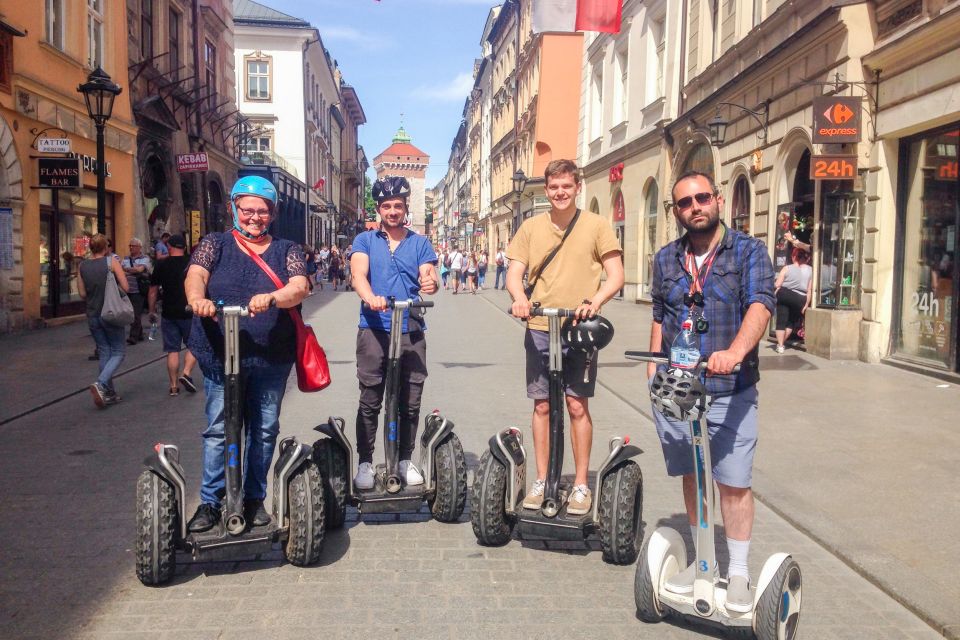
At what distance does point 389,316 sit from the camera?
15.4ft

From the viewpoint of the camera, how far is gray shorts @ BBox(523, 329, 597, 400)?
14.2 feet

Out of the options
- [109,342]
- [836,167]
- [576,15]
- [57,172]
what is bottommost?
[109,342]

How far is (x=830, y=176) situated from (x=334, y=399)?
23.8 ft

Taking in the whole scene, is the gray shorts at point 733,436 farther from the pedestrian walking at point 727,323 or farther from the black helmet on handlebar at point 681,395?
the black helmet on handlebar at point 681,395

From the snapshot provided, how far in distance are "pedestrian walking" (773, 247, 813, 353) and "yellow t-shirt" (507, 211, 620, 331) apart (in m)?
9.09

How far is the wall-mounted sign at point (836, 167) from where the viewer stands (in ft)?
37.8

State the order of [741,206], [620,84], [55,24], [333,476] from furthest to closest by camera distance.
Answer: [620,84] < [55,24] < [741,206] < [333,476]

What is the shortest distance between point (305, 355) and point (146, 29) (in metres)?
21.3

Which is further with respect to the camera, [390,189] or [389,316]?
[390,189]

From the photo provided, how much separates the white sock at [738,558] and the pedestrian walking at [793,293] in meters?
9.89

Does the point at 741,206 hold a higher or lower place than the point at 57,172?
lower

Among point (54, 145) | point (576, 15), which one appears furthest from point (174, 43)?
point (576, 15)

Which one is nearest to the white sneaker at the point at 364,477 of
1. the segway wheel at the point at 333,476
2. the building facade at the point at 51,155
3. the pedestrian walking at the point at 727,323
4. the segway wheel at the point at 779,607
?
the segway wheel at the point at 333,476

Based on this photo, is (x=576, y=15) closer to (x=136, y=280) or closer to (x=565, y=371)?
(x=565, y=371)
